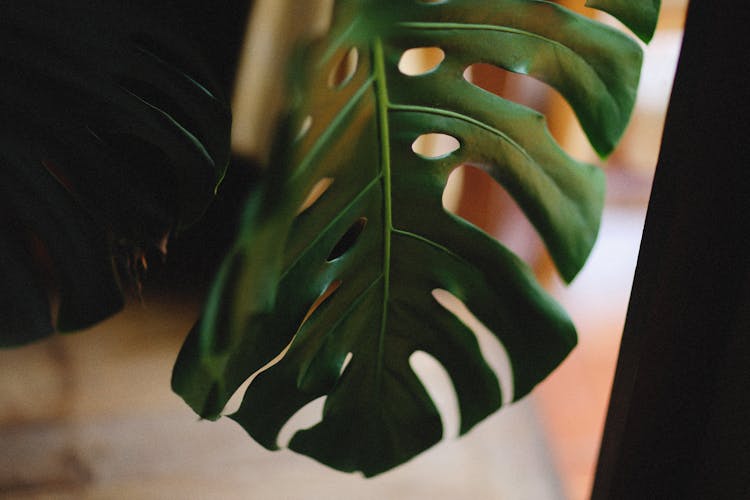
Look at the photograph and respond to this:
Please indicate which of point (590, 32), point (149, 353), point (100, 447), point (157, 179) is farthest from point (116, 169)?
point (149, 353)

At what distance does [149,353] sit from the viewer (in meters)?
1.38

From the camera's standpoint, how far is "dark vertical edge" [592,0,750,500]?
0.51 meters

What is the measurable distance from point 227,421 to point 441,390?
1.18 feet

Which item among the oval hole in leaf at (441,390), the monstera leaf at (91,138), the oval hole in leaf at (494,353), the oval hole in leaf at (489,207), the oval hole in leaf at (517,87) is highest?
the oval hole in leaf at (517,87)

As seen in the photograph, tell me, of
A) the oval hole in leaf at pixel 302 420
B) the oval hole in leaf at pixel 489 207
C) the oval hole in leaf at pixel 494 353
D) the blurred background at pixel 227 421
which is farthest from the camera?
the oval hole in leaf at pixel 489 207

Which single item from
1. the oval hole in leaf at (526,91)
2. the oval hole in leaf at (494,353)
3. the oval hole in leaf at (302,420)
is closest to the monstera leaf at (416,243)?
the oval hole in leaf at (302,420)

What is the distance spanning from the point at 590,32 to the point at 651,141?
182 centimetres

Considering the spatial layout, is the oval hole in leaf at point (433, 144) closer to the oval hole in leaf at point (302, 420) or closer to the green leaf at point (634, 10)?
the oval hole in leaf at point (302, 420)

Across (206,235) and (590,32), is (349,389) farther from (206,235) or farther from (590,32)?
(206,235)

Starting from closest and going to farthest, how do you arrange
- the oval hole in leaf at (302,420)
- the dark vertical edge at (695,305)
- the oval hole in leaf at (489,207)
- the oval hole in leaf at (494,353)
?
the dark vertical edge at (695,305), the oval hole in leaf at (302,420), the oval hole in leaf at (494,353), the oval hole in leaf at (489,207)

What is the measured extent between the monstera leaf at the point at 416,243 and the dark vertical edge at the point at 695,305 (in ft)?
0.19

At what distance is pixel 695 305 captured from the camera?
1.94ft

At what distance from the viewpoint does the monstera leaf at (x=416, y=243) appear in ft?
1.80

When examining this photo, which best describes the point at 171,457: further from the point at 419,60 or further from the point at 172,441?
the point at 419,60
